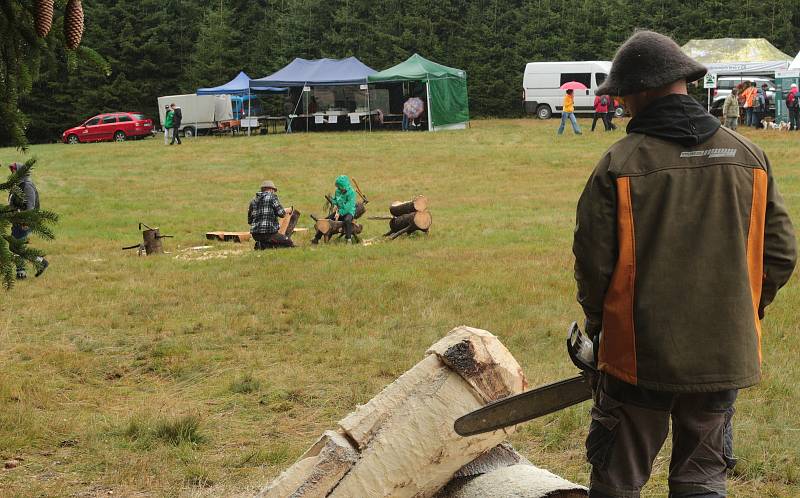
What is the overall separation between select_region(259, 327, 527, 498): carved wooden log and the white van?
121ft

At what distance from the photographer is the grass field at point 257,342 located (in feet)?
16.5

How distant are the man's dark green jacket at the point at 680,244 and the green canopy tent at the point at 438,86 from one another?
31915 millimetres

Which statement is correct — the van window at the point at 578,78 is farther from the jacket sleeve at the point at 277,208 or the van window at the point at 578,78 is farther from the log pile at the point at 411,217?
the jacket sleeve at the point at 277,208

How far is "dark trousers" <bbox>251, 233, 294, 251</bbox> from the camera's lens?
13.3 meters

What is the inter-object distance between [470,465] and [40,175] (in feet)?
79.9

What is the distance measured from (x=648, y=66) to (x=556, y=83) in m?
38.2

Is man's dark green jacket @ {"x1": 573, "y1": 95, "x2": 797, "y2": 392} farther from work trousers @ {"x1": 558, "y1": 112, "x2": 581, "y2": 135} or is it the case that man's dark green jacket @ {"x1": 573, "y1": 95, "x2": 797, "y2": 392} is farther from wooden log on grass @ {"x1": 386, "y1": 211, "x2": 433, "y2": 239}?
work trousers @ {"x1": 558, "y1": 112, "x2": 581, "y2": 135}

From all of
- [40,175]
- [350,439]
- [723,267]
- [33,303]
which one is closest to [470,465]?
[350,439]

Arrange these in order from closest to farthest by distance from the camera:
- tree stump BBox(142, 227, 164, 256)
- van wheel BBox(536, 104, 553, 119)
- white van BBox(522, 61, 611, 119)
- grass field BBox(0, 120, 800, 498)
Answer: grass field BBox(0, 120, 800, 498) → tree stump BBox(142, 227, 164, 256) → white van BBox(522, 61, 611, 119) → van wheel BBox(536, 104, 553, 119)

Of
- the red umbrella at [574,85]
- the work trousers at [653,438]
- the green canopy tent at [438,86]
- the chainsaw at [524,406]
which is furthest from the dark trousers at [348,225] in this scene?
the red umbrella at [574,85]

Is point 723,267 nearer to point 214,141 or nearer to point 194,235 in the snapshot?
point 194,235

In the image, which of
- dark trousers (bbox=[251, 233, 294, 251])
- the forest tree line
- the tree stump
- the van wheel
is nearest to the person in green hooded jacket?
dark trousers (bbox=[251, 233, 294, 251])

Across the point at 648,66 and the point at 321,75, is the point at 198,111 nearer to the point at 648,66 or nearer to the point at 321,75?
the point at 321,75

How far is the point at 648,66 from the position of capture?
291cm
